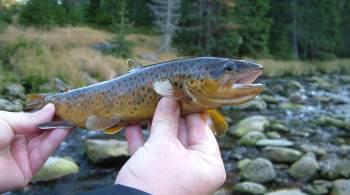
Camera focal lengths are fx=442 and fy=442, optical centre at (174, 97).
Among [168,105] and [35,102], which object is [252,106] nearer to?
[35,102]

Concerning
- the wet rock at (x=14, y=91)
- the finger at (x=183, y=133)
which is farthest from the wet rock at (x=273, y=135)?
the finger at (x=183, y=133)

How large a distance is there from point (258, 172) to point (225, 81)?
23.8 ft

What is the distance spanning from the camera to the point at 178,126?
11.1ft

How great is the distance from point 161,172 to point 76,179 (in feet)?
24.0

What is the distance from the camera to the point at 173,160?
9.36 feet

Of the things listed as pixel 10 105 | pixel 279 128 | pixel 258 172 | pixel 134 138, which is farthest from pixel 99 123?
pixel 279 128

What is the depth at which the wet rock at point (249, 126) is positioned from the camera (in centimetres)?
1444

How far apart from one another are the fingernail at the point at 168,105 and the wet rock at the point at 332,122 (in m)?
14.0

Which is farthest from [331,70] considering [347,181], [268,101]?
[347,181]

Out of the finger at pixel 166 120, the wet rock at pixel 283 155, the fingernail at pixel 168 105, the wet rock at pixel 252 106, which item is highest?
the fingernail at pixel 168 105

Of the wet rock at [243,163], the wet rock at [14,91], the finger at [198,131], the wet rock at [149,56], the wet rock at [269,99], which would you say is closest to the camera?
the finger at [198,131]

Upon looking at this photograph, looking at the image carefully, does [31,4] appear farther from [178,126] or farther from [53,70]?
[178,126]

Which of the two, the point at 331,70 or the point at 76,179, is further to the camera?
the point at 331,70

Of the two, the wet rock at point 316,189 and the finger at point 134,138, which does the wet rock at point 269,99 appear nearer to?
the wet rock at point 316,189
